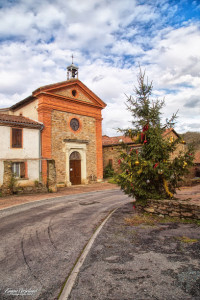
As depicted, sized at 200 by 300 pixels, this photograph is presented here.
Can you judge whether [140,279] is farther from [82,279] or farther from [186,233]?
[186,233]

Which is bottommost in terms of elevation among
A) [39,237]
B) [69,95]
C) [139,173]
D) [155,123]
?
[39,237]

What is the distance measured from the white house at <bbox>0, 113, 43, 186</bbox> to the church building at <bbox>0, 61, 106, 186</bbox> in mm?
697

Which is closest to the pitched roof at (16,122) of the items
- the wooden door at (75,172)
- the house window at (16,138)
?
the house window at (16,138)

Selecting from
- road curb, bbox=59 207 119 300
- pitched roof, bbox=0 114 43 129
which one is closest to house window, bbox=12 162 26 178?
pitched roof, bbox=0 114 43 129

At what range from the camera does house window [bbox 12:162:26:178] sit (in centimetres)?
1569

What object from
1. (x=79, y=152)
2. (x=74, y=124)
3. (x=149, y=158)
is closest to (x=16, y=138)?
(x=74, y=124)

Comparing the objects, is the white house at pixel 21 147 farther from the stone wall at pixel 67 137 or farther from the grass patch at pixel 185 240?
the grass patch at pixel 185 240

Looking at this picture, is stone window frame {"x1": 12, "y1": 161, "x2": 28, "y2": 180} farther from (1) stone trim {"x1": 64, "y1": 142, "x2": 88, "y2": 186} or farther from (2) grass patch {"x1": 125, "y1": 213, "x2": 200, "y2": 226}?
(2) grass patch {"x1": 125, "y1": 213, "x2": 200, "y2": 226}

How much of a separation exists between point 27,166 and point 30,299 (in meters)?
14.3

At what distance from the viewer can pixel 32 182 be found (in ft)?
54.4

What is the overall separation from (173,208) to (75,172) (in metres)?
14.7

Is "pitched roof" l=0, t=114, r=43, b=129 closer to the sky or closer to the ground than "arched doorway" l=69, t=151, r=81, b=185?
closer to the sky

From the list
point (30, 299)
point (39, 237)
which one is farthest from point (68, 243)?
point (30, 299)

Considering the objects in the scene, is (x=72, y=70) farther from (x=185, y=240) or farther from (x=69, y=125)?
(x=185, y=240)
